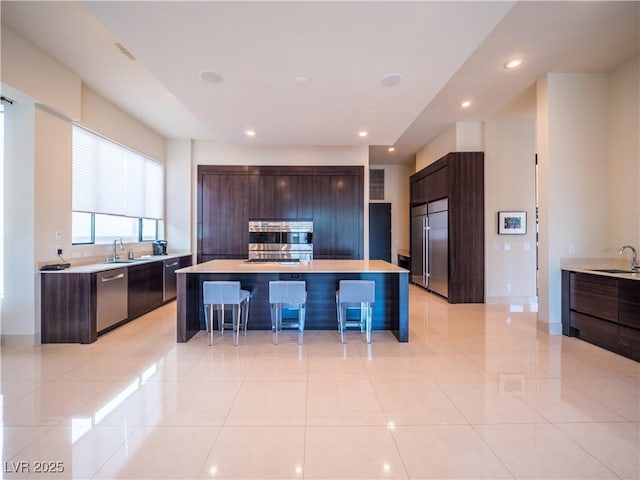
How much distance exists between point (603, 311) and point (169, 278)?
6.64 m

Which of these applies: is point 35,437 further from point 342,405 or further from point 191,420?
point 342,405

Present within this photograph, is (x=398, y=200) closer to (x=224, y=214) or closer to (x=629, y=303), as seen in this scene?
(x=224, y=214)

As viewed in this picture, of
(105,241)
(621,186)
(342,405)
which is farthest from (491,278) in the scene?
(105,241)

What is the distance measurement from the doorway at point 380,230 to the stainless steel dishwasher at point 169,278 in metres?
5.28

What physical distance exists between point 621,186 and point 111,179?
7503mm

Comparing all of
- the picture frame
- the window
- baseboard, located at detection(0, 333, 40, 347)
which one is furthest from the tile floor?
the picture frame

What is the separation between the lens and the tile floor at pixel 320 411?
1760 mm

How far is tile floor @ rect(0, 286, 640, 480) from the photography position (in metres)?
1.76

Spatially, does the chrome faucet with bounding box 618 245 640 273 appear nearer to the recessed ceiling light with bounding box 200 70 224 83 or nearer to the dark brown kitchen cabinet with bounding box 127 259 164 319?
the recessed ceiling light with bounding box 200 70 224 83

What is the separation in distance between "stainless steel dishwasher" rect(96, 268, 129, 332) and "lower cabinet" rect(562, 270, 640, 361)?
239 inches

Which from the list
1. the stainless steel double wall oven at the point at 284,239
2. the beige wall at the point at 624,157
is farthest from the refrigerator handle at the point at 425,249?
the beige wall at the point at 624,157

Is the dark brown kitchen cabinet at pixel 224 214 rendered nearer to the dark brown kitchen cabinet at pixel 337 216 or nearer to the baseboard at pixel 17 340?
the dark brown kitchen cabinet at pixel 337 216

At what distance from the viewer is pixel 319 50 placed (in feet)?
9.04

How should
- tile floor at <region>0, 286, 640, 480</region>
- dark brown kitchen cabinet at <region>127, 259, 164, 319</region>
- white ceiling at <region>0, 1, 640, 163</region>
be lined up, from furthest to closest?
1. dark brown kitchen cabinet at <region>127, 259, 164, 319</region>
2. white ceiling at <region>0, 1, 640, 163</region>
3. tile floor at <region>0, 286, 640, 480</region>
